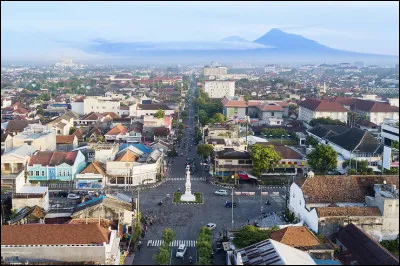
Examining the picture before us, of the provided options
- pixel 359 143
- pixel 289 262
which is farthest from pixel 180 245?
pixel 359 143

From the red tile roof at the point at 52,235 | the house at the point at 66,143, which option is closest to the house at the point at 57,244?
the red tile roof at the point at 52,235

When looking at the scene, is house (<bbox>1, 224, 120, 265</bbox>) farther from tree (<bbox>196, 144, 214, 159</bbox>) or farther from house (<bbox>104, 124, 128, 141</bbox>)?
house (<bbox>104, 124, 128, 141</bbox>)

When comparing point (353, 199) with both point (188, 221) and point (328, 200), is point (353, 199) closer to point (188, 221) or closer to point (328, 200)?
point (328, 200)

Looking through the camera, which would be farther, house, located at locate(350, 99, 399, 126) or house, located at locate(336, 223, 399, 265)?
house, located at locate(350, 99, 399, 126)

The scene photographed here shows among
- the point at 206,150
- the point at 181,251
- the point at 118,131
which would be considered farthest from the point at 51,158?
the point at 181,251

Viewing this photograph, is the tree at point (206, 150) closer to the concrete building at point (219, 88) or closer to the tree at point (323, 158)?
the tree at point (323, 158)

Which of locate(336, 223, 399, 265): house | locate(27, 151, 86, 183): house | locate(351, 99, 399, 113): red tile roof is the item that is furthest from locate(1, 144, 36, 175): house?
locate(351, 99, 399, 113): red tile roof

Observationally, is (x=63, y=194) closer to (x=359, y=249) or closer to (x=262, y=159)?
(x=262, y=159)
